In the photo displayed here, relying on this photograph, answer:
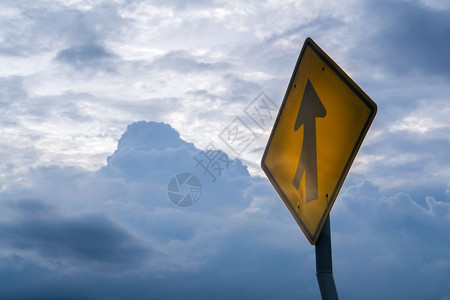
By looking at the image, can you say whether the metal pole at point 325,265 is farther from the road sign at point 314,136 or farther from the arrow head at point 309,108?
the arrow head at point 309,108

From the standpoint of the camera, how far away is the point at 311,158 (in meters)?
3.38

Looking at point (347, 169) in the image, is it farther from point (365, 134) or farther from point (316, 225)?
point (316, 225)

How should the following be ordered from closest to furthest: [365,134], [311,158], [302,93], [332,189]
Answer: [365,134] < [332,189] < [311,158] < [302,93]

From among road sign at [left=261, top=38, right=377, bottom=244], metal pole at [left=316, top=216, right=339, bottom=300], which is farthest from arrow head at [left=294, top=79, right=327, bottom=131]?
metal pole at [left=316, top=216, right=339, bottom=300]

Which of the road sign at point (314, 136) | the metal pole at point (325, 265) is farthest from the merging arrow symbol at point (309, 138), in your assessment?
the metal pole at point (325, 265)

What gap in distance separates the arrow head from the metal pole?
743 millimetres

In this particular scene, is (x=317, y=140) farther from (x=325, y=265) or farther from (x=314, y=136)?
(x=325, y=265)

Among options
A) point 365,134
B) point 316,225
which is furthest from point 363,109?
point 316,225

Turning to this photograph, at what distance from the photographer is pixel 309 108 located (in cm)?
350

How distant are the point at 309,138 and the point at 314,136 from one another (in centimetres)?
8

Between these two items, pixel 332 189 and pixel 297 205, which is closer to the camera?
pixel 332 189

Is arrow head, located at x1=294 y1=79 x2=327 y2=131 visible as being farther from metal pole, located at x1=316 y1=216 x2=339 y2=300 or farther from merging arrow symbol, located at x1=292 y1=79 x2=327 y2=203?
metal pole, located at x1=316 y1=216 x2=339 y2=300

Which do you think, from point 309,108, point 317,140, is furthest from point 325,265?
point 309,108

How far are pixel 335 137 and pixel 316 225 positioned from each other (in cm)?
63
